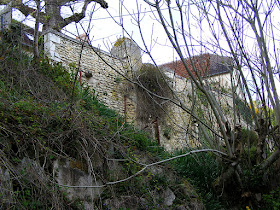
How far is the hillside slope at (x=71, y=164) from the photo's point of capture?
405cm

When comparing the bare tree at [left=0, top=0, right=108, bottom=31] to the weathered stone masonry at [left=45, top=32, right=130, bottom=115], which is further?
the weathered stone masonry at [left=45, top=32, right=130, bottom=115]

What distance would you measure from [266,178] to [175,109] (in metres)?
5.74

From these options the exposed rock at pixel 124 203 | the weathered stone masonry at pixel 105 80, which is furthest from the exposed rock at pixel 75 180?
the weathered stone masonry at pixel 105 80

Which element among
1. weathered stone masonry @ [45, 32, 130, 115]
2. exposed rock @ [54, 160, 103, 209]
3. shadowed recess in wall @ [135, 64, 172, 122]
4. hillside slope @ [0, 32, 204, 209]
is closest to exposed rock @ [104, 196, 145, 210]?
hillside slope @ [0, 32, 204, 209]

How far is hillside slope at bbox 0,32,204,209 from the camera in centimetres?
405

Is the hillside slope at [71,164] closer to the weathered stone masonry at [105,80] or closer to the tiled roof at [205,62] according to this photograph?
the tiled roof at [205,62]

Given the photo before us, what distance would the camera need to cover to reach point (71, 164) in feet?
15.7

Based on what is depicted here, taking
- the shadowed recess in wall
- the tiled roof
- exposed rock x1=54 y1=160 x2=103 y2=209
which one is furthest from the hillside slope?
the shadowed recess in wall

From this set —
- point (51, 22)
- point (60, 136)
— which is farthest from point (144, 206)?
point (51, 22)

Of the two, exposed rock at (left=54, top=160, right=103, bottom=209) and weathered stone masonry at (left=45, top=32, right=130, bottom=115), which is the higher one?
weathered stone masonry at (left=45, top=32, right=130, bottom=115)

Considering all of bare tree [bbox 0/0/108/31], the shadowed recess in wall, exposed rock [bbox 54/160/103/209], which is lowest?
exposed rock [bbox 54/160/103/209]

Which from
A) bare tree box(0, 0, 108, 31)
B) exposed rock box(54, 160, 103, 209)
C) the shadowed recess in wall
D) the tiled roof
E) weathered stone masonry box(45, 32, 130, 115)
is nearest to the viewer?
exposed rock box(54, 160, 103, 209)

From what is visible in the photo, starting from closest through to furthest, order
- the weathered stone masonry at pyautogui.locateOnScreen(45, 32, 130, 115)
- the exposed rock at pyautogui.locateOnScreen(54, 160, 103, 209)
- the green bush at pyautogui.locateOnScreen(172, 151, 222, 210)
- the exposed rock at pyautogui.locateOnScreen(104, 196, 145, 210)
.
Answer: the exposed rock at pyautogui.locateOnScreen(54, 160, 103, 209), the exposed rock at pyautogui.locateOnScreen(104, 196, 145, 210), the green bush at pyautogui.locateOnScreen(172, 151, 222, 210), the weathered stone masonry at pyautogui.locateOnScreen(45, 32, 130, 115)

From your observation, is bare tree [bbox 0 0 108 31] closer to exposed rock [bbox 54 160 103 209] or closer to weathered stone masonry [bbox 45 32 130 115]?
weathered stone masonry [bbox 45 32 130 115]
